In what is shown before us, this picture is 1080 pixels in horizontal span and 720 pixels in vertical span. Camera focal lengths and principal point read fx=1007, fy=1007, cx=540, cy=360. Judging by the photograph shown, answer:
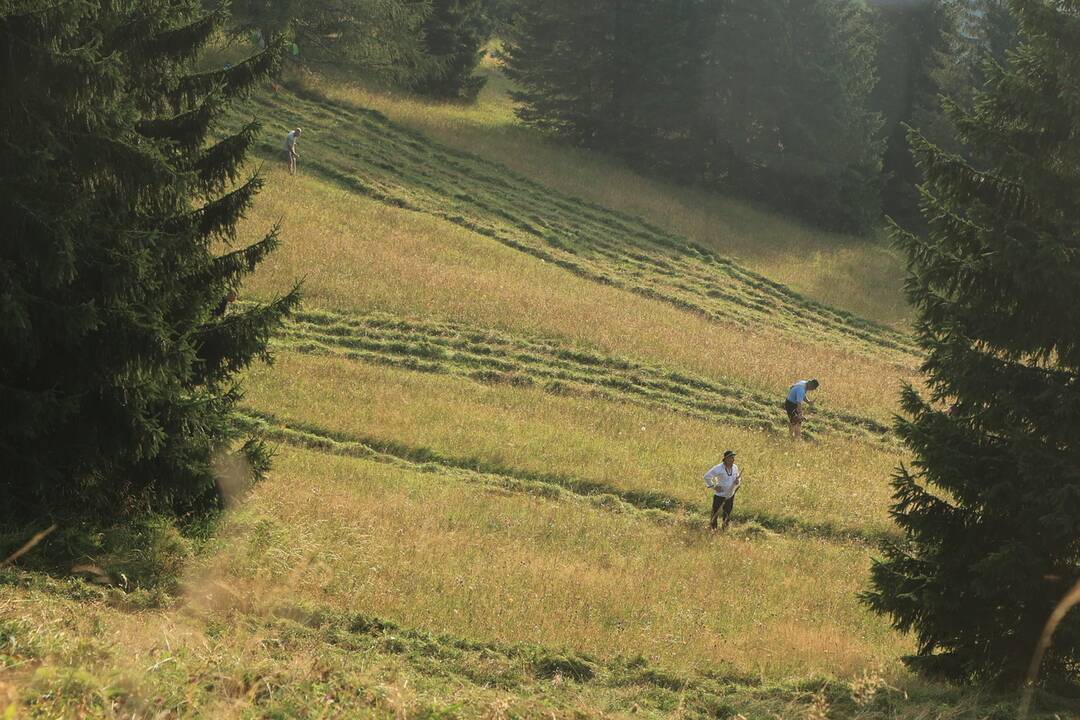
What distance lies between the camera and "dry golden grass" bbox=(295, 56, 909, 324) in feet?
136

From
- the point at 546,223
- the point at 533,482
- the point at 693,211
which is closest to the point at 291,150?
the point at 546,223

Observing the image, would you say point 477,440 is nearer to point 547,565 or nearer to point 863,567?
point 547,565

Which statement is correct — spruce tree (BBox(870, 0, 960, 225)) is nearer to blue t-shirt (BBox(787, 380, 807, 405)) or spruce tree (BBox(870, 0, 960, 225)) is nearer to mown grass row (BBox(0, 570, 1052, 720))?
blue t-shirt (BBox(787, 380, 807, 405))

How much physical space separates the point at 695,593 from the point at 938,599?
3.60m

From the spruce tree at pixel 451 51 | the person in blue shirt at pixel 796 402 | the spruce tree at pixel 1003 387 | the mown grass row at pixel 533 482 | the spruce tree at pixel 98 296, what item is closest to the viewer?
the spruce tree at pixel 98 296

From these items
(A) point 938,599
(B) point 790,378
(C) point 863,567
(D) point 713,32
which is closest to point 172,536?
(A) point 938,599

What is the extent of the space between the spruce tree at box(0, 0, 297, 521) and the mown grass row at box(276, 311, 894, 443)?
1188cm

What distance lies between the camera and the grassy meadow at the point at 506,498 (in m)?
7.79

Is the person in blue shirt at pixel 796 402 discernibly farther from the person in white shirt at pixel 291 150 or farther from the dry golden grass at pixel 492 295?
the person in white shirt at pixel 291 150

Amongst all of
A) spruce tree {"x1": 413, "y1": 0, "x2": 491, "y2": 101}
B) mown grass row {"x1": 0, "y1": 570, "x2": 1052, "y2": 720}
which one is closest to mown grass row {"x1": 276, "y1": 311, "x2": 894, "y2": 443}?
mown grass row {"x1": 0, "y1": 570, "x2": 1052, "y2": 720}

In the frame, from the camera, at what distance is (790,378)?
2683 centimetres

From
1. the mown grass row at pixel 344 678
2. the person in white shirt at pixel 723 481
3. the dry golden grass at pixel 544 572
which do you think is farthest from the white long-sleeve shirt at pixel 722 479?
the mown grass row at pixel 344 678

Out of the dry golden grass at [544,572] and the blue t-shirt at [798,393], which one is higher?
the blue t-shirt at [798,393]

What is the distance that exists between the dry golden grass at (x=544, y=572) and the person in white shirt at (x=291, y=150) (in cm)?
1932
